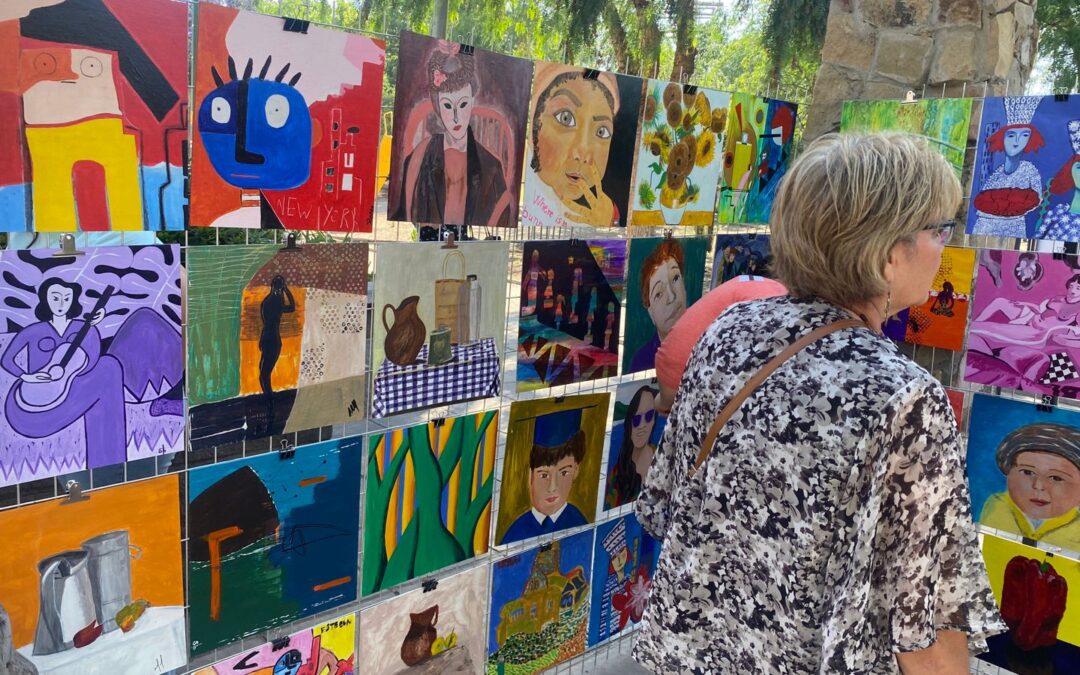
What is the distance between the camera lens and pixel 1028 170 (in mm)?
2668

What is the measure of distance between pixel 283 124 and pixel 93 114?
37 cm

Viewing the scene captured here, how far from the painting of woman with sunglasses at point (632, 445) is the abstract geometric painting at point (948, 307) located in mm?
989

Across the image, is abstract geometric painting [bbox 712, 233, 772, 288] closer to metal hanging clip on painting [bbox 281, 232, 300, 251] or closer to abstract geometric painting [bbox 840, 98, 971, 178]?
abstract geometric painting [bbox 840, 98, 971, 178]

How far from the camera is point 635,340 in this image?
9.24 ft

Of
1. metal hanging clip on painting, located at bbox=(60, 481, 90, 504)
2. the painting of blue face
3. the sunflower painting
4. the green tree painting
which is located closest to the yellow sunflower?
the sunflower painting

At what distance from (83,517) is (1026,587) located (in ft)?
9.12

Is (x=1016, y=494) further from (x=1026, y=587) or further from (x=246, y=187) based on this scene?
(x=246, y=187)

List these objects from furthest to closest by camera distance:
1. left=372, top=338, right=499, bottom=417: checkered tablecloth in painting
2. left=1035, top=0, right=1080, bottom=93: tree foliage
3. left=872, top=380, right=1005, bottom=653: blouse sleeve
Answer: left=1035, top=0, right=1080, bottom=93: tree foliage → left=372, top=338, right=499, bottom=417: checkered tablecloth in painting → left=872, top=380, right=1005, bottom=653: blouse sleeve

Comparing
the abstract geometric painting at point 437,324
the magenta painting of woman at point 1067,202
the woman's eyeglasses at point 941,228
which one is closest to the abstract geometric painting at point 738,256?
the magenta painting of woman at point 1067,202

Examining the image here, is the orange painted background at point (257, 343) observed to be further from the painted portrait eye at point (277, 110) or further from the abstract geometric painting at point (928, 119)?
the abstract geometric painting at point (928, 119)

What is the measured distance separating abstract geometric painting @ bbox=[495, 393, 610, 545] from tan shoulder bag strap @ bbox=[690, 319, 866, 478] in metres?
1.28

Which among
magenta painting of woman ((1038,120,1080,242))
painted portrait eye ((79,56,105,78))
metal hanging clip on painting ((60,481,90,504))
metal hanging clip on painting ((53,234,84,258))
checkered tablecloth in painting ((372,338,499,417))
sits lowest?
metal hanging clip on painting ((60,481,90,504))

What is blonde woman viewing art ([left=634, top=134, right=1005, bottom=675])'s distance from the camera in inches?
43.5

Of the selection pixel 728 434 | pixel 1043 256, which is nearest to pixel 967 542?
pixel 728 434
